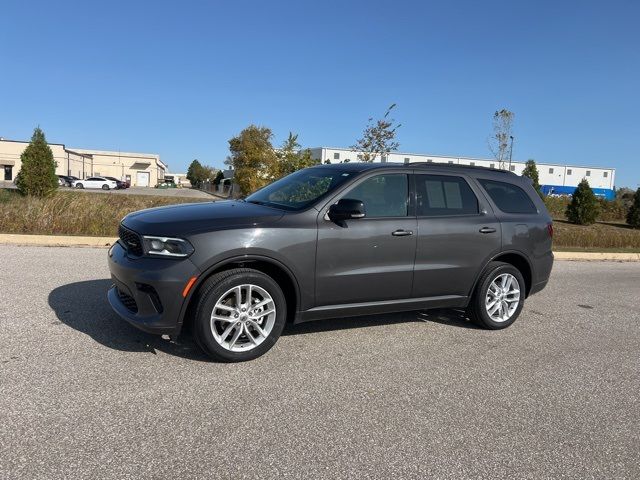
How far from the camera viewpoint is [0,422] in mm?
3057

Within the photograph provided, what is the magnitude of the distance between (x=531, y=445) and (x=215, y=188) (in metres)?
73.0

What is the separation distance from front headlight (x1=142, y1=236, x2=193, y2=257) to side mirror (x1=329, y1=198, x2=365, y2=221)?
131cm

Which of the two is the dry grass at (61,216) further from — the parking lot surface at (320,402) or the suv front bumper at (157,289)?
the suv front bumper at (157,289)

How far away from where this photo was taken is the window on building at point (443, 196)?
521 centimetres

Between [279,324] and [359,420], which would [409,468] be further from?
[279,324]

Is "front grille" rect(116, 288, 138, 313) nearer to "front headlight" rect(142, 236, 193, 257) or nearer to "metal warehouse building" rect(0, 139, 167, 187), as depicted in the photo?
"front headlight" rect(142, 236, 193, 257)

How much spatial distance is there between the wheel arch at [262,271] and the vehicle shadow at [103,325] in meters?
0.32

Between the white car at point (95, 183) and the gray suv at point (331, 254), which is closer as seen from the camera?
the gray suv at point (331, 254)

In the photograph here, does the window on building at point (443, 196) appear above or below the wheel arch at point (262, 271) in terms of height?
above

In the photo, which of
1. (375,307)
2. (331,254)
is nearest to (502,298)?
(375,307)

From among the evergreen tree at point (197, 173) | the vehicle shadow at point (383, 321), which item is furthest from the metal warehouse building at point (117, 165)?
the vehicle shadow at point (383, 321)

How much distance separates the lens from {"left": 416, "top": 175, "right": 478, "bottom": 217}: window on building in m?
5.21

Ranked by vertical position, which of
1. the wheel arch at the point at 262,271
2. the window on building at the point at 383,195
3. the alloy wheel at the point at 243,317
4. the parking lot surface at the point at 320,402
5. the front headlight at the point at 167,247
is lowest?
the parking lot surface at the point at 320,402

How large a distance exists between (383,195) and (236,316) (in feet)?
6.21
